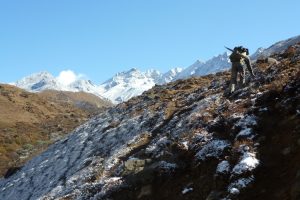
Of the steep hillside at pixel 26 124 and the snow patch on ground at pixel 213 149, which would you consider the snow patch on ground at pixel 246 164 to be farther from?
the steep hillside at pixel 26 124

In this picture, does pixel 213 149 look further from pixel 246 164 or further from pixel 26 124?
pixel 26 124

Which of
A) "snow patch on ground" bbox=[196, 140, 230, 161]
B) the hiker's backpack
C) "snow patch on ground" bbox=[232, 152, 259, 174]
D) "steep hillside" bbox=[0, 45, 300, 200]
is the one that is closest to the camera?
"steep hillside" bbox=[0, 45, 300, 200]

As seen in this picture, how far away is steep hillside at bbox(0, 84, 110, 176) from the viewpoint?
73.3m

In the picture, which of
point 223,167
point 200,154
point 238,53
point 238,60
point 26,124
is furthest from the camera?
point 26,124

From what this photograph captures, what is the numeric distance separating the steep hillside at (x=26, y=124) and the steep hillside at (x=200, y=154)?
2213 cm

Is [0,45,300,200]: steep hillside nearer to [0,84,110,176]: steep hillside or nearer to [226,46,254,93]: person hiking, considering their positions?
[226,46,254,93]: person hiking

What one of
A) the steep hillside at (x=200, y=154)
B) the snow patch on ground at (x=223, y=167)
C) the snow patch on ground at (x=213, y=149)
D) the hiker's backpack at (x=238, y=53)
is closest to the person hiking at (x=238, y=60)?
the hiker's backpack at (x=238, y=53)

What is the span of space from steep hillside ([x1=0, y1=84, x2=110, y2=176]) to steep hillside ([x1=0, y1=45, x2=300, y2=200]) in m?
22.1

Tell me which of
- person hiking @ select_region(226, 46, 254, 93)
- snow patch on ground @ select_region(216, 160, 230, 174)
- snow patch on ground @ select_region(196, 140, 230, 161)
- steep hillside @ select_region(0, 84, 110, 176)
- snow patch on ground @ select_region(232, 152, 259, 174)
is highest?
steep hillside @ select_region(0, 84, 110, 176)

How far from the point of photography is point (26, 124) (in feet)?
344

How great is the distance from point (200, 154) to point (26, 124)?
87312 millimetres

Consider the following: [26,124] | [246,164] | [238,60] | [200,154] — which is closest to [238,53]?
[238,60]

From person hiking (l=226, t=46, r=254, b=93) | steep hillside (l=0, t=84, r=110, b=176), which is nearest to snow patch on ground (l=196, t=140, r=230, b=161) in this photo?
person hiking (l=226, t=46, r=254, b=93)

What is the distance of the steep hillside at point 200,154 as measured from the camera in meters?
19.0
